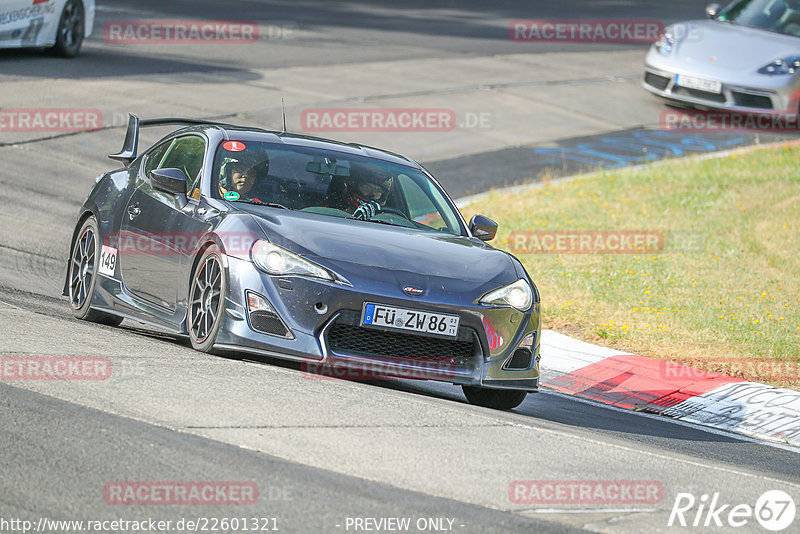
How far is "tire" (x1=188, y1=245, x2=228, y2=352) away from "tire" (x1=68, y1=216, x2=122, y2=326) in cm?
155

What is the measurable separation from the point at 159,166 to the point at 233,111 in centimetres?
898

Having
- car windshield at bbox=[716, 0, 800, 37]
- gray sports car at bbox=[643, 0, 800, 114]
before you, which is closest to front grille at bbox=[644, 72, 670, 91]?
gray sports car at bbox=[643, 0, 800, 114]

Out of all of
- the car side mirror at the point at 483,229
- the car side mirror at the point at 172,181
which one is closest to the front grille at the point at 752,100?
the car side mirror at the point at 483,229

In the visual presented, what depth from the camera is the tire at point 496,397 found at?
25.4 ft

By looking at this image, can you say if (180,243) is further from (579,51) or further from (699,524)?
(579,51)

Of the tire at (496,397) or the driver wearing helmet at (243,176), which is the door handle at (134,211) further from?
the tire at (496,397)

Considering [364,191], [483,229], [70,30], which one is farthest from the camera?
[70,30]

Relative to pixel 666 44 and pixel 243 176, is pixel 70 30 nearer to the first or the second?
pixel 666 44

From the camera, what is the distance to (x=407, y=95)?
20156mm

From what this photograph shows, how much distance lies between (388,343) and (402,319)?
0.17 meters

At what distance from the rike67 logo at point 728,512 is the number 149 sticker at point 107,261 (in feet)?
14.6

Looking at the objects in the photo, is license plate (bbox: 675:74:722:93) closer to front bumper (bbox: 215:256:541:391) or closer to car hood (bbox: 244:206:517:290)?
car hood (bbox: 244:206:517:290)

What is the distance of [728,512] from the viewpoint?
18.1 ft

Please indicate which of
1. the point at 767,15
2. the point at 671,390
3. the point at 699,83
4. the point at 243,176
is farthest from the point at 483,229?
the point at 767,15
